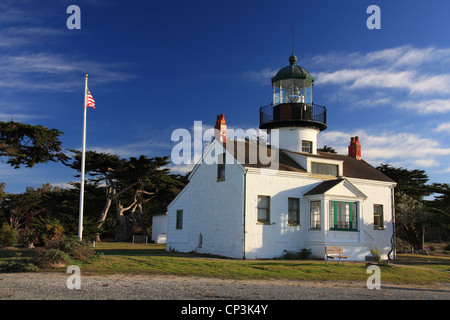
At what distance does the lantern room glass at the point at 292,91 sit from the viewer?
2684 centimetres

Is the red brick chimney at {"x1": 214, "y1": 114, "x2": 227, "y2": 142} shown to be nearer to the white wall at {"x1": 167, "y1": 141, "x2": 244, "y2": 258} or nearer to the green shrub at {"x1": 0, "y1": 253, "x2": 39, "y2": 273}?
the white wall at {"x1": 167, "y1": 141, "x2": 244, "y2": 258}

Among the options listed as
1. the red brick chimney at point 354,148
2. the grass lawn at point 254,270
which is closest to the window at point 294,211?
the grass lawn at point 254,270

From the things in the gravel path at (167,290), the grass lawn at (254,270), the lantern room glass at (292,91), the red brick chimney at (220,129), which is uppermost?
the lantern room glass at (292,91)

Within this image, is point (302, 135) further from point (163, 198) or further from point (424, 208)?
point (163, 198)

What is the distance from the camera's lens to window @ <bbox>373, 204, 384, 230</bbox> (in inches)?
1012

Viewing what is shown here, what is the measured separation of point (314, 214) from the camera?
22859 millimetres

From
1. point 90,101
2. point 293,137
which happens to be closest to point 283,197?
point 293,137

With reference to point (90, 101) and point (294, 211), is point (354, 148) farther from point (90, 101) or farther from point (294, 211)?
point (90, 101)

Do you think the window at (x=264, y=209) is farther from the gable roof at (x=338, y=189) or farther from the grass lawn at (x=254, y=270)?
the grass lawn at (x=254, y=270)

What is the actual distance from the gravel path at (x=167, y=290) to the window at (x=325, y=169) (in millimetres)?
11373

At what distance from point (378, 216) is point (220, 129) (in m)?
10.9

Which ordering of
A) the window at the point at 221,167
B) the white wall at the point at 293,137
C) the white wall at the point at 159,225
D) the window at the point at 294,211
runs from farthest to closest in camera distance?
the white wall at the point at 159,225, the white wall at the point at 293,137, the window at the point at 221,167, the window at the point at 294,211

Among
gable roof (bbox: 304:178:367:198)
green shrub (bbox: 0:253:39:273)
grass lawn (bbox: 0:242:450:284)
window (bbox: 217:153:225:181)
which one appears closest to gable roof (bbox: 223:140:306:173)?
window (bbox: 217:153:225:181)
